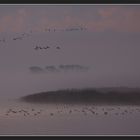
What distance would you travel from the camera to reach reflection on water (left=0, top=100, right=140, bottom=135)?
2037 mm

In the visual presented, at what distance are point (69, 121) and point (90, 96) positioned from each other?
18 cm

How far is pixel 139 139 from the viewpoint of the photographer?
204 cm

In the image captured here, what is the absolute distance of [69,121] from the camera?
204 centimetres

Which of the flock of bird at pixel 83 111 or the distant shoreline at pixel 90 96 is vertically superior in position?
the distant shoreline at pixel 90 96

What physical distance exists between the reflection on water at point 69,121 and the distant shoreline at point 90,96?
0.04m

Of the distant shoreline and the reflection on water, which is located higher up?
the distant shoreline

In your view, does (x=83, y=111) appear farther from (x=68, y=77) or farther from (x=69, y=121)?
(x=68, y=77)

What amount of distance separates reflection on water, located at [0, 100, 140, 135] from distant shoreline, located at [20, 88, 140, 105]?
0.13 ft

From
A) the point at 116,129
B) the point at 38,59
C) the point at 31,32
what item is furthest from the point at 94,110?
the point at 31,32

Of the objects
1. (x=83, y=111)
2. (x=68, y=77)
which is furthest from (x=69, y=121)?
(x=68, y=77)

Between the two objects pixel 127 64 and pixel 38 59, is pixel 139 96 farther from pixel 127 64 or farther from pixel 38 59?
pixel 38 59

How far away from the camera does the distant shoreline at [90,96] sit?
2.05m

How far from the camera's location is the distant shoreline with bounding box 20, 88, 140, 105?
2.05 m

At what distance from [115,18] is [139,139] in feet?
2.19
